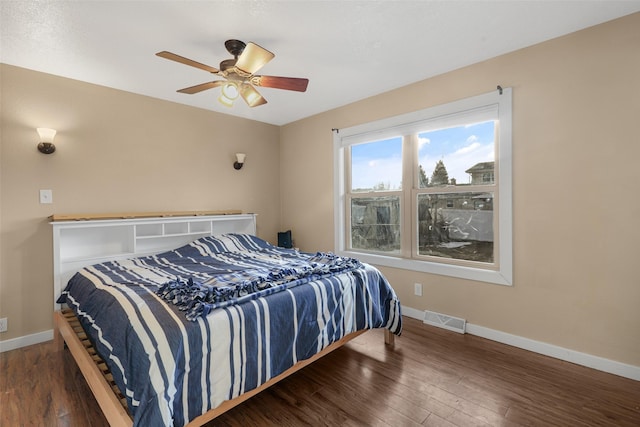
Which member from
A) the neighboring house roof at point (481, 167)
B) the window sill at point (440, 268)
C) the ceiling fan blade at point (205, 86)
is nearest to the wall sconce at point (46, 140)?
the ceiling fan blade at point (205, 86)

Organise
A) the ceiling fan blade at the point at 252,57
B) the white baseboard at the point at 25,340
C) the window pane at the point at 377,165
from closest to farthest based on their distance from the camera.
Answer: the ceiling fan blade at the point at 252,57, the white baseboard at the point at 25,340, the window pane at the point at 377,165

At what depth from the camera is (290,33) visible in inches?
84.7

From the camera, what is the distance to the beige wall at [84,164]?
8.38 ft

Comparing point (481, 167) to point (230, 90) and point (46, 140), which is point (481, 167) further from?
point (46, 140)

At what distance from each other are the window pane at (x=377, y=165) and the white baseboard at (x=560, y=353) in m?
1.66

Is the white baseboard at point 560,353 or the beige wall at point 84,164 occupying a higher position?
the beige wall at point 84,164

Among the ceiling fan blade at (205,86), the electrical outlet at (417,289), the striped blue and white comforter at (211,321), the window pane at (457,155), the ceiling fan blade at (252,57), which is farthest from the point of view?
the electrical outlet at (417,289)

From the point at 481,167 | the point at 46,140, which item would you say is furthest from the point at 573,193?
the point at 46,140

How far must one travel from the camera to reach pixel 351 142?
368 centimetres

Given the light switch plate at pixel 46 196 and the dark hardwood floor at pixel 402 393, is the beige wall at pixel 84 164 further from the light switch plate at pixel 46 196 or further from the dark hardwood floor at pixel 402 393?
the dark hardwood floor at pixel 402 393

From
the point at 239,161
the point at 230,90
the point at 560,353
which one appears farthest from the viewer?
the point at 239,161

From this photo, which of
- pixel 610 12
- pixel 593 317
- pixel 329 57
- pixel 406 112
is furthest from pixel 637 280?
pixel 329 57

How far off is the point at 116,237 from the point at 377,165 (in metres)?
3.00

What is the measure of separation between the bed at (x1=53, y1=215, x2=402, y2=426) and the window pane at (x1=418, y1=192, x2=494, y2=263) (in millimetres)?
942
